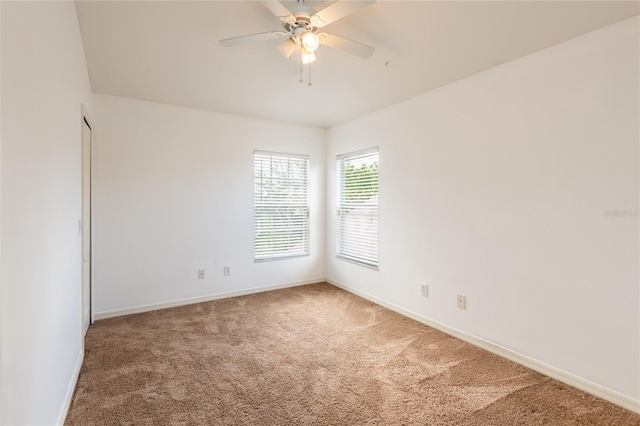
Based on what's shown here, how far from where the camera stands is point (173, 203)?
12.9 ft

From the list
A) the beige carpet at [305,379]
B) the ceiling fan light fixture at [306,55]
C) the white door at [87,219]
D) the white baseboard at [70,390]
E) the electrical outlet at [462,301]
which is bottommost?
the beige carpet at [305,379]

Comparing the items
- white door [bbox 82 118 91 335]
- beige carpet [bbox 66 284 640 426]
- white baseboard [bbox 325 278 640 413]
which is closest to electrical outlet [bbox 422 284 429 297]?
white baseboard [bbox 325 278 640 413]

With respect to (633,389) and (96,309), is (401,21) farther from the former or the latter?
(96,309)

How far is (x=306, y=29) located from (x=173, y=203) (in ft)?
9.05

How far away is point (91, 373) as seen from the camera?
2434 millimetres

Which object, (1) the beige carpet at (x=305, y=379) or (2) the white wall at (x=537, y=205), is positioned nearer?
(1) the beige carpet at (x=305, y=379)

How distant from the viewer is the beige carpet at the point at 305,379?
1.98 meters

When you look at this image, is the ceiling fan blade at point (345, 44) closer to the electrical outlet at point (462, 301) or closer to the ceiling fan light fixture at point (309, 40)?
the ceiling fan light fixture at point (309, 40)

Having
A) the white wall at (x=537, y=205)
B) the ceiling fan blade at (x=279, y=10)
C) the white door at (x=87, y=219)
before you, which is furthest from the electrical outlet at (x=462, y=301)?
the white door at (x=87, y=219)

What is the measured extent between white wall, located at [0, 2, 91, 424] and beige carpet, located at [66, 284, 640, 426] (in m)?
0.44

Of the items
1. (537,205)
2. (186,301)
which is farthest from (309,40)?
(186,301)

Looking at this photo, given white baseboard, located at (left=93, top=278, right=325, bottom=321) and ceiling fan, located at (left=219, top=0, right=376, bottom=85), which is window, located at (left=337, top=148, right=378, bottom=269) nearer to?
white baseboard, located at (left=93, top=278, right=325, bottom=321)

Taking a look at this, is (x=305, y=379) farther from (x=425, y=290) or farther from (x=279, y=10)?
(x=279, y=10)

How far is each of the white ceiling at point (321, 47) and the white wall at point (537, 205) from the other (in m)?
0.24
